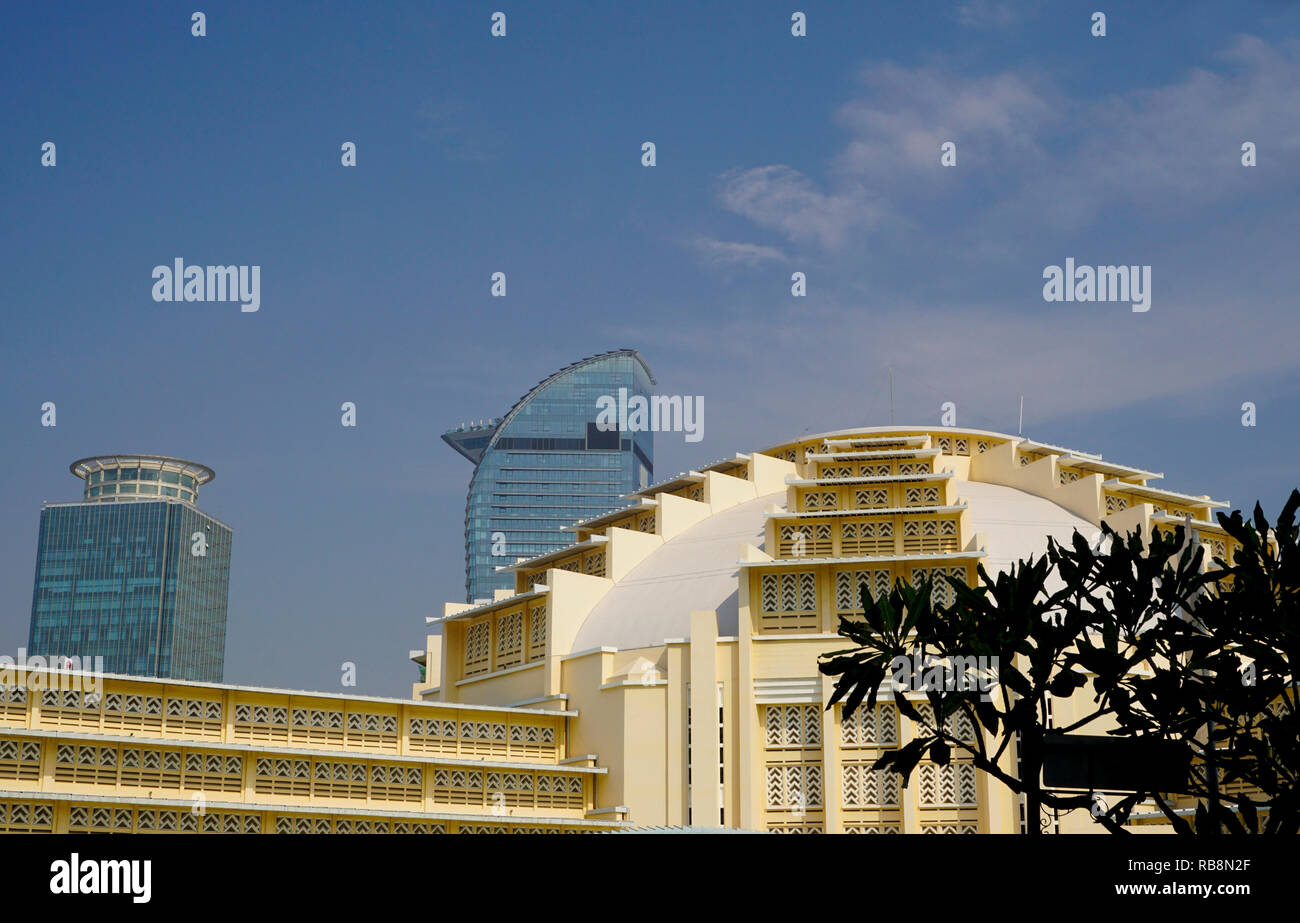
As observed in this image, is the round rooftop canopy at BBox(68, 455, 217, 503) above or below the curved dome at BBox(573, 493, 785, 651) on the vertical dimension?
above

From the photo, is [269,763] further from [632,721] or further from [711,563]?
[711,563]

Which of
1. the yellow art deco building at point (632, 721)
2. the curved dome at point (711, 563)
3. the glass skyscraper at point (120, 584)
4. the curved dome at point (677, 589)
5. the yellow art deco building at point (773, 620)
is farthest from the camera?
the glass skyscraper at point (120, 584)

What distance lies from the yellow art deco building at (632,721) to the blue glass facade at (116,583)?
13745 cm

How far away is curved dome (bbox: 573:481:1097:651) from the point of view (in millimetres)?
48062

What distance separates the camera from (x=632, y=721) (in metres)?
45.0

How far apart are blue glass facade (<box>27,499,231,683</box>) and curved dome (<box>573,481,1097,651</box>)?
13496 centimetres

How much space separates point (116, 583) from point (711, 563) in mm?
145459

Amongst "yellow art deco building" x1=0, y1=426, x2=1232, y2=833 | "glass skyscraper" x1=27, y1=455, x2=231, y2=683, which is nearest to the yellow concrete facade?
"yellow art deco building" x1=0, y1=426, x2=1232, y2=833

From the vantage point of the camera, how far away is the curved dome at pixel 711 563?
48.1 meters

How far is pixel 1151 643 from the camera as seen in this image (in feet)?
65.9

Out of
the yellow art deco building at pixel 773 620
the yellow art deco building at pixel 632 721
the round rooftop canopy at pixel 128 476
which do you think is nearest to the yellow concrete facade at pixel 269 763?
the yellow art deco building at pixel 632 721

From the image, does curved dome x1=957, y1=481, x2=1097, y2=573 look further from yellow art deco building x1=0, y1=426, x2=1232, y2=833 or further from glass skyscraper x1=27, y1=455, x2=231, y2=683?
glass skyscraper x1=27, y1=455, x2=231, y2=683

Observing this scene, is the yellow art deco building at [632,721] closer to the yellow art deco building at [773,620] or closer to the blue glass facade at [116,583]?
the yellow art deco building at [773,620]
